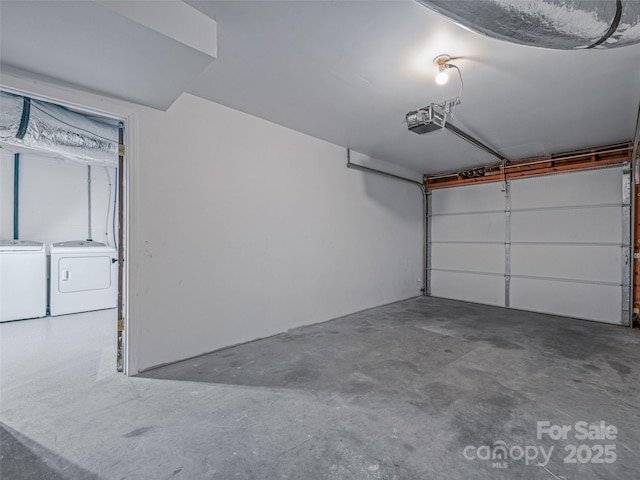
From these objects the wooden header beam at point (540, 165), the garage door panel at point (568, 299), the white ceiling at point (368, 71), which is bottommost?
the garage door panel at point (568, 299)

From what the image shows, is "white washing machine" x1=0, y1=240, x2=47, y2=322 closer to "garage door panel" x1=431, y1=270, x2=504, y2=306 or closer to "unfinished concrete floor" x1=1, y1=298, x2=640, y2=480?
"unfinished concrete floor" x1=1, y1=298, x2=640, y2=480

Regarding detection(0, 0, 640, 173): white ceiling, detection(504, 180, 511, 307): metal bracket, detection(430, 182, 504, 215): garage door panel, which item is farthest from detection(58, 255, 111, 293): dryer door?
detection(504, 180, 511, 307): metal bracket

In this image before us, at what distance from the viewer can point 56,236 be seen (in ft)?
14.9

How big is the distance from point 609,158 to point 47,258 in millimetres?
8320

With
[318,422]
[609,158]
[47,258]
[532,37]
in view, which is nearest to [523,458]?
[318,422]

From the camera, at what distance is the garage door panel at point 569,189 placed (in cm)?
402

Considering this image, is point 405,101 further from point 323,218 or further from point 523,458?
point 523,458

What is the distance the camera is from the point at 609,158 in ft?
13.2

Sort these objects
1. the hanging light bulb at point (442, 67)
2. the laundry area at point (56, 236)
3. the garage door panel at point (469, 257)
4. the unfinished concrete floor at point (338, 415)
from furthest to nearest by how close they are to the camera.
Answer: the garage door panel at point (469, 257)
the laundry area at point (56, 236)
the hanging light bulb at point (442, 67)
the unfinished concrete floor at point (338, 415)

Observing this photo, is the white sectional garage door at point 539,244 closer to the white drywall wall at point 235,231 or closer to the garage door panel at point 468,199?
the garage door panel at point 468,199

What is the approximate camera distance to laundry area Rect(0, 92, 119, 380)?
2.76m

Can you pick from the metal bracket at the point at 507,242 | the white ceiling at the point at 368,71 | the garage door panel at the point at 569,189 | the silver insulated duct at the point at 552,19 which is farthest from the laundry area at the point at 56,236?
the garage door panel at the point at 569,189

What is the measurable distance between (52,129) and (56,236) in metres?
2.58

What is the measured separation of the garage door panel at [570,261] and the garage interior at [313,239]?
2 centimetres
